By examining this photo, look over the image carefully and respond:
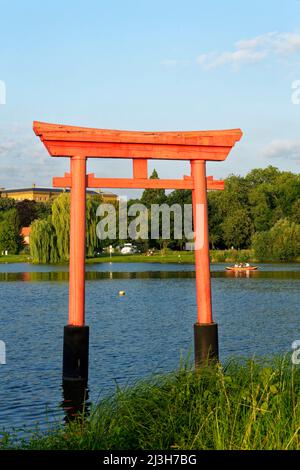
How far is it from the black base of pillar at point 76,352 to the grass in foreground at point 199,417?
124 inches

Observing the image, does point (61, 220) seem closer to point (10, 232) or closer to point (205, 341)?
point (10, 232)

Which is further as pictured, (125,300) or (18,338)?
(125,300)

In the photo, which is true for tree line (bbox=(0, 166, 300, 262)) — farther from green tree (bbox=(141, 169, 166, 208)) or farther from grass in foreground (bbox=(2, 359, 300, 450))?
grass in foreground (bbox=(2, 359, 300, 450))

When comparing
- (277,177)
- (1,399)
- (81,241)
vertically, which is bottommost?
(1,399)

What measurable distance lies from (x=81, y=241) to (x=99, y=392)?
2.84 m

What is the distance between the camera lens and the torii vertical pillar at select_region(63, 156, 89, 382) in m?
12.3

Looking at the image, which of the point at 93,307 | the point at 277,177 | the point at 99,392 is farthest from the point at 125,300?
the point at 277,177

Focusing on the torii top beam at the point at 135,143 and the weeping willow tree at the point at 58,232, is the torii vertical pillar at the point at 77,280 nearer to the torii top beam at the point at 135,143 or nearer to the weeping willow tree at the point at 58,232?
the torii top beam at the point at 135,143

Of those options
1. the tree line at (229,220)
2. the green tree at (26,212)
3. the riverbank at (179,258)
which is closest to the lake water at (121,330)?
the tree line at (229,220)

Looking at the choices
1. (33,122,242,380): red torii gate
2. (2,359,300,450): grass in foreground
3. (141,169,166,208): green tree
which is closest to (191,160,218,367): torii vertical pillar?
(33,122,242,380): red torii gate

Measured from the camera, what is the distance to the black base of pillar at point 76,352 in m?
12.2

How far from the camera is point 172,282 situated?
4681 centimetres

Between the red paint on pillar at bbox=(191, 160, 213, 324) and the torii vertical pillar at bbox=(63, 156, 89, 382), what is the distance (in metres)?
2.01
